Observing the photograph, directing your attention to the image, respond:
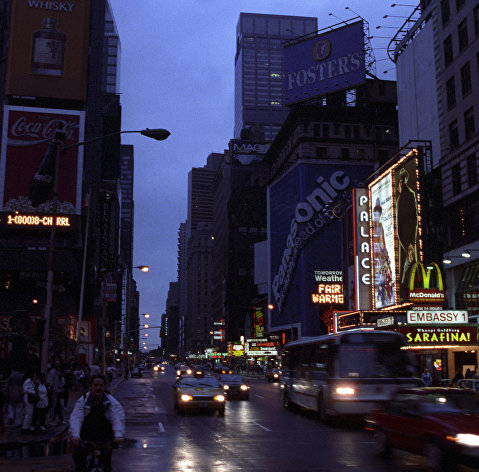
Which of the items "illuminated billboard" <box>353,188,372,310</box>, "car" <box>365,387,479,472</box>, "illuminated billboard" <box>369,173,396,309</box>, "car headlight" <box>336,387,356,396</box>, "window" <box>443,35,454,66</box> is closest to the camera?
"car" <box>365,387,479,472</box>

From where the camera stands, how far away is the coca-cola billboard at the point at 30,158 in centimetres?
6053

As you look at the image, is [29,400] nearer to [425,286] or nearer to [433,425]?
[433,425]

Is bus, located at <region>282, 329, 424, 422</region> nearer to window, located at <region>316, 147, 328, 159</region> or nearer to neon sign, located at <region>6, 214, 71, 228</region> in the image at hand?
neon sign, located at <region>6, 214, 71, 228</region>

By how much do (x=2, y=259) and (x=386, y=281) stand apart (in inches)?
1478

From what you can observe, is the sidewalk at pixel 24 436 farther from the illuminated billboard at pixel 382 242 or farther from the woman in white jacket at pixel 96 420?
the illuminated billboard at pixel 382 242

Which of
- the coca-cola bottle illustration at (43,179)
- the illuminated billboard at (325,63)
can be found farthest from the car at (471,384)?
the illuminated billboard at (325,63)

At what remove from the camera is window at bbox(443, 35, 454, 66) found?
45.0 m

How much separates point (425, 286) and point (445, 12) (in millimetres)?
20118

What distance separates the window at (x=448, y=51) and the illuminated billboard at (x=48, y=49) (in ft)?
118

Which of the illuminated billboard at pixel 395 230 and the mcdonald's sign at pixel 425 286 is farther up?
the illuminated billboard at pixel 395 230

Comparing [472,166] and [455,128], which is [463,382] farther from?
[455,128]

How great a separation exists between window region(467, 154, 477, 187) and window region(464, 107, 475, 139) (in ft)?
5.58

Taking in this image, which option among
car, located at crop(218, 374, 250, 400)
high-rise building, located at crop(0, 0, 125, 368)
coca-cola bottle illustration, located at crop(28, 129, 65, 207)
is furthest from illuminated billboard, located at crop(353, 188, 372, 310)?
coca-cola bottle illustration, located at crop(28, 129, 65, 207)

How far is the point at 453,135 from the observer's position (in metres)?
44.2
